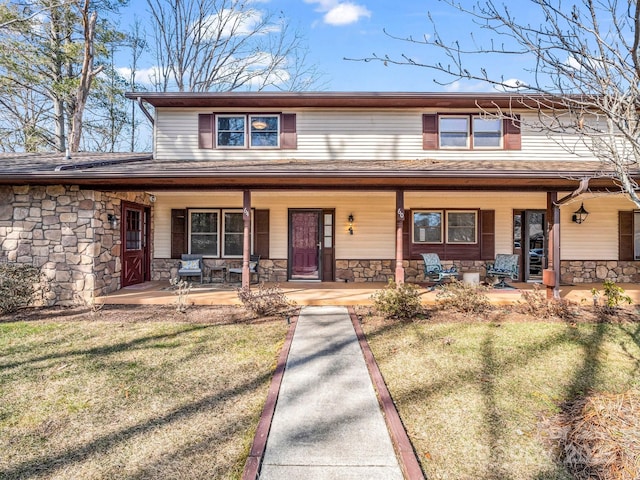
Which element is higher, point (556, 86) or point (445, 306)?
point (556, 86)

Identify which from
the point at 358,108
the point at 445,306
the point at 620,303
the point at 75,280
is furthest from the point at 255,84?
the point at 620,303

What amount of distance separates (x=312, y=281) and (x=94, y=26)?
14407mm

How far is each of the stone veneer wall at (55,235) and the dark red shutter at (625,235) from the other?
12.9 m

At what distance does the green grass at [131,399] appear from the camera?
2.56 meters

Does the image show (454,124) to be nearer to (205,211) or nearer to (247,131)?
(247,131)

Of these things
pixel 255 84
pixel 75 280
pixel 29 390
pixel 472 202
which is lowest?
A: pixel 29 390

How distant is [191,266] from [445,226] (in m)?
6.89

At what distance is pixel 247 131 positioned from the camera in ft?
29.9

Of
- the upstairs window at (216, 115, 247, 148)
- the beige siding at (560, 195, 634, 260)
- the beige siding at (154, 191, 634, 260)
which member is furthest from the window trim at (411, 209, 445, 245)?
the upstairs window at (216, 115, 247, 148)

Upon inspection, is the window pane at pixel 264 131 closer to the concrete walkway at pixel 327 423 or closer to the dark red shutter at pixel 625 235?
the concrete walkway at pixel 327 423

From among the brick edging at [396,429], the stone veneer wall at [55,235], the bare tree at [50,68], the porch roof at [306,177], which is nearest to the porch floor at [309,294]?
the stone veneer wall at [55,235]

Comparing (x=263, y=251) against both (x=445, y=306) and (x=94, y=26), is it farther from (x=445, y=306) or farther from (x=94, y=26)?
(x=94, y=26)

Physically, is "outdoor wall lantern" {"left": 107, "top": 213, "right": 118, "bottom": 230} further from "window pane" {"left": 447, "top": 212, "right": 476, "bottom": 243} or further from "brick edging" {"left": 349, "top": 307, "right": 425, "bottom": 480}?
"window pane" {"left": 447, "top": 212, "right": 476, "bottom": 243}

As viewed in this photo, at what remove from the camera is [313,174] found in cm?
659
